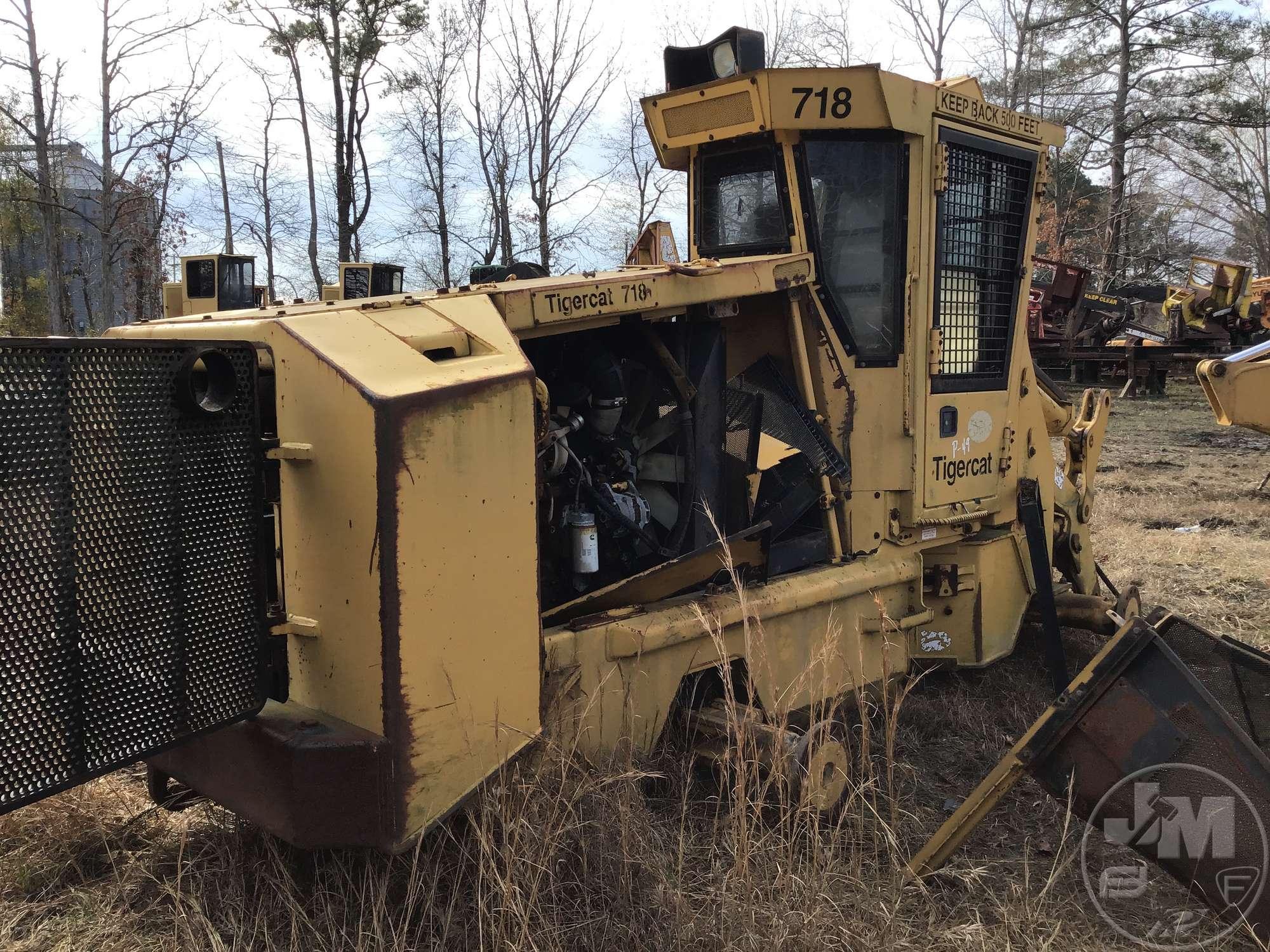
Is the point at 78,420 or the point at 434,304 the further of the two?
the point at 434,304

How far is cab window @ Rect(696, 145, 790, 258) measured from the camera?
13.6ft

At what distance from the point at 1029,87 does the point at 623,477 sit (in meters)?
30.7

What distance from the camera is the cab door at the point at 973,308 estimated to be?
14.1 ft

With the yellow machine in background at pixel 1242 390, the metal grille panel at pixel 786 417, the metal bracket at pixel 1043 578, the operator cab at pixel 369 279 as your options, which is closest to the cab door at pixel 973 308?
the metal bracket at pixel 1043 578

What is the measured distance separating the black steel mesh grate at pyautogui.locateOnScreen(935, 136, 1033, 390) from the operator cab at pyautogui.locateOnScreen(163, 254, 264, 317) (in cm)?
293

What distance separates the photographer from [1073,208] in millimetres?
31953

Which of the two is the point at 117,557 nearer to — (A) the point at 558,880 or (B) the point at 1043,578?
(A) the point at 558,880

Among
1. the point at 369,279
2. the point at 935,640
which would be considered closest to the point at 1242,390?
the point at 935,640

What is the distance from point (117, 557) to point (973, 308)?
375cm

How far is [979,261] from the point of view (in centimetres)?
455

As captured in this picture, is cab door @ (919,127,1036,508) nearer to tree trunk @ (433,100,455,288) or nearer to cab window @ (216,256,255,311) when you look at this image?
cab window @ (216,256,255,311)

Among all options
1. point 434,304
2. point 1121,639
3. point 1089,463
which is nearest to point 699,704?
point 1121,639

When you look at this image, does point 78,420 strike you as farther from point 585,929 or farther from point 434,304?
point 585,929

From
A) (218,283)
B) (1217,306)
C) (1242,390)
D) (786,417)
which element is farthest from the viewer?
(1217,306)
